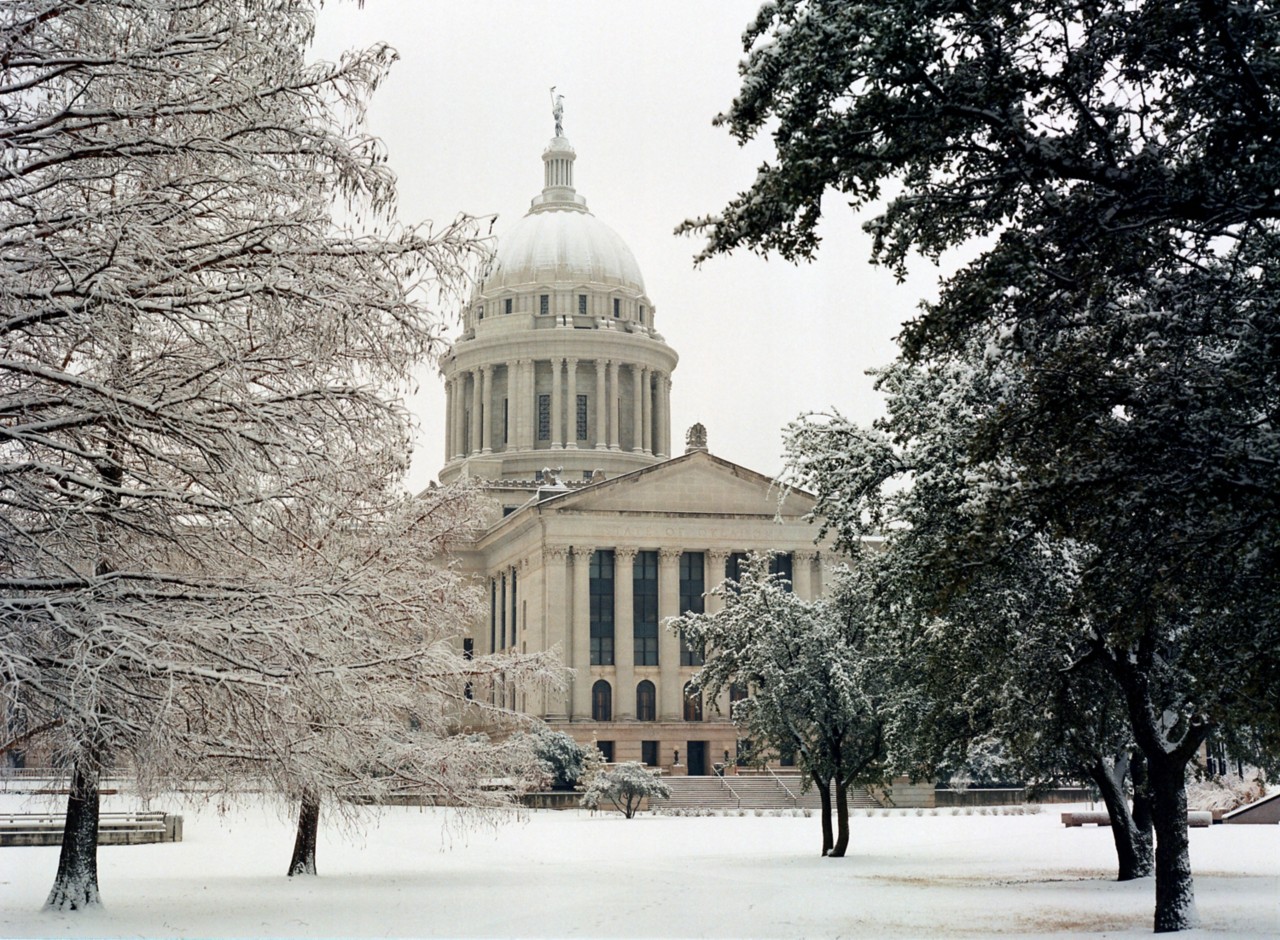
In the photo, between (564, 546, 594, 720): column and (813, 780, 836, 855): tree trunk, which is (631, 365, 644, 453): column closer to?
(564, 546, 594, 720): column

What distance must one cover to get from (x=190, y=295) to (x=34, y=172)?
206 centimetres

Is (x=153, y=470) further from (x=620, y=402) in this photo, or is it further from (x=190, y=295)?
(x=620, y=402)

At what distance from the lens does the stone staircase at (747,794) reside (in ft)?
216

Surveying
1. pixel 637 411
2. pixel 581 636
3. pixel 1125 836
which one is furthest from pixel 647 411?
pixel 1125 836

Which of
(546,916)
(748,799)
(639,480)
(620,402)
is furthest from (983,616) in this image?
(620,402)

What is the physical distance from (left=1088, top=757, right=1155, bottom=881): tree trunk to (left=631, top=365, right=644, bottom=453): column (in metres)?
82.6

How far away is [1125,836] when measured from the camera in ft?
91.4

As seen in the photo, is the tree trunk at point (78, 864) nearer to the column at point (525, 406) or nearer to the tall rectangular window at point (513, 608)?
the tall rectangular window at point (513, 608)

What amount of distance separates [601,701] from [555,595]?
6597 millimetres

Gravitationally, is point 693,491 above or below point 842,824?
above

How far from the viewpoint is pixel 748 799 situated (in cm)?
6769

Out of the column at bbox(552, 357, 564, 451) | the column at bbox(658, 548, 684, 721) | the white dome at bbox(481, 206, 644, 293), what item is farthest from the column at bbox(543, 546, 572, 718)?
the white dome at bbox(481, 206, 644, 293)

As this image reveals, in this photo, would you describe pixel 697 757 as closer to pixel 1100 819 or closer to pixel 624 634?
pixel 624 634

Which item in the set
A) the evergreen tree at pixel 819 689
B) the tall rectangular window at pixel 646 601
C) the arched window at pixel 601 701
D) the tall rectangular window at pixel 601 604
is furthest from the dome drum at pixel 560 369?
the evergreen tree at pixel 819 689
